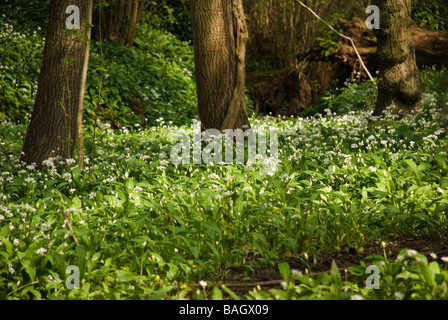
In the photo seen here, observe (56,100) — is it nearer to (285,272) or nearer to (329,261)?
(329,261)

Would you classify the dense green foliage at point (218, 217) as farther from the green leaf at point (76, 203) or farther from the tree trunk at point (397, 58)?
the tree trunk at point (397, 58)

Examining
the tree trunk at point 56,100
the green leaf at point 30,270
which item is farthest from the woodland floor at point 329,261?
the tree trunk at point 56,100

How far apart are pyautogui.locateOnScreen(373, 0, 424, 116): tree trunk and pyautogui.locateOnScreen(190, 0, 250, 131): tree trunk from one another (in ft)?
7.00

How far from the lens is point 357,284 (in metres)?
3.25

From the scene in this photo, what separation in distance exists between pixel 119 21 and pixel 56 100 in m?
7.22

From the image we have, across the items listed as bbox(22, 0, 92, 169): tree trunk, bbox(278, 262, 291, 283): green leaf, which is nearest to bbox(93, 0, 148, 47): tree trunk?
bbox(22, 0, 92, 169): tree trunk

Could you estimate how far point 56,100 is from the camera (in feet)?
20.5

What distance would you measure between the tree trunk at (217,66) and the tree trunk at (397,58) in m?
2.13

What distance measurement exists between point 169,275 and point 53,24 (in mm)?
4068

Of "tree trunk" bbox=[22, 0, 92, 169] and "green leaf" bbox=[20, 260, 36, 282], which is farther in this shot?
"tree trunk" bbox=[22, 0, 92, 169]

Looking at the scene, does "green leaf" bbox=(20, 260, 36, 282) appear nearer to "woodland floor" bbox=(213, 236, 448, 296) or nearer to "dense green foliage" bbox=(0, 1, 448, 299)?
"dense green foliage" bbox=(0, 1, 448, 299)

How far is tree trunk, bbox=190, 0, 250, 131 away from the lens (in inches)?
282

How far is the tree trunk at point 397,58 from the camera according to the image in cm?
758

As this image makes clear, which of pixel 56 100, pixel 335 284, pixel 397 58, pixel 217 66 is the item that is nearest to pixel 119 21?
pixel 217 66
